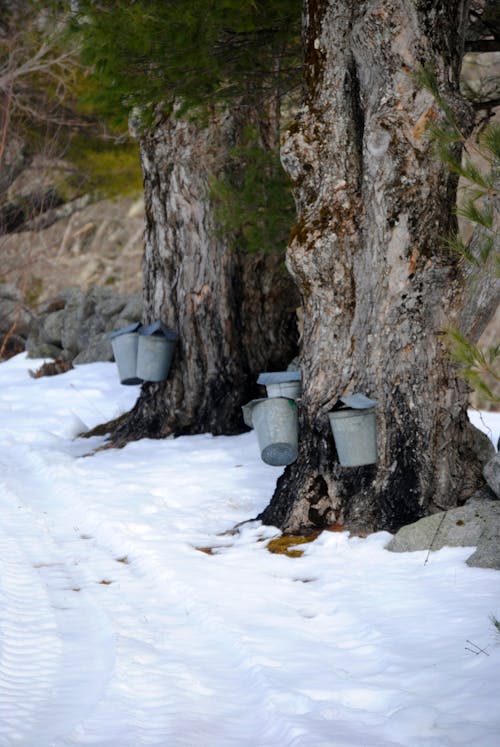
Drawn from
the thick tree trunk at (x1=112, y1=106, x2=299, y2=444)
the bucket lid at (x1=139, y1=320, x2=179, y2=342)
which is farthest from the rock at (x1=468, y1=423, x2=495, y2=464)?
the bucket lid at (x1=139, y1=320, x2=179, y2=342)

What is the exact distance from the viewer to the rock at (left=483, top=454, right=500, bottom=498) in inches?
172

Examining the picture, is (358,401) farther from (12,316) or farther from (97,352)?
(12,316)

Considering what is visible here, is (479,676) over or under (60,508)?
over

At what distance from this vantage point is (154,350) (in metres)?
6.96

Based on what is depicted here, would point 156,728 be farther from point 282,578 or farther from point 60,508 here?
point 60,508

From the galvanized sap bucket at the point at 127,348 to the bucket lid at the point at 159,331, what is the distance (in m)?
0.08

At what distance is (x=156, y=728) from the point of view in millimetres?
2627

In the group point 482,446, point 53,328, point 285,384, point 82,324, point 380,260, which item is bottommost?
point 53,328

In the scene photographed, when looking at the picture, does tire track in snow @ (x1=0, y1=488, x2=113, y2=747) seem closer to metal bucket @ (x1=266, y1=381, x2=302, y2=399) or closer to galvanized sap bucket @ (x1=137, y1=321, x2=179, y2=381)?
metal bucket @ (x1=266, y1=381, x2=302, y2=399)

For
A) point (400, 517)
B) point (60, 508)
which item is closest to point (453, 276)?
point (400, 517)

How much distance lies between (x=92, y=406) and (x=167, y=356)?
2.52 metres

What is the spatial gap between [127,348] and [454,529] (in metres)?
3.59

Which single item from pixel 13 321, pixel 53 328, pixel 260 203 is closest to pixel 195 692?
pixel 260 203

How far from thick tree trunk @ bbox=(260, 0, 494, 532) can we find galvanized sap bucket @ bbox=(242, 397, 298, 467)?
0.09m
